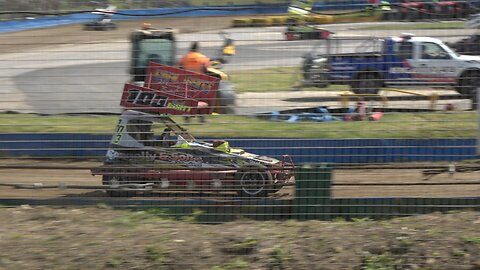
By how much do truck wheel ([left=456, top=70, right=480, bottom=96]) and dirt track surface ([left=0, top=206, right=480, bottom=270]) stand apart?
1216 mm

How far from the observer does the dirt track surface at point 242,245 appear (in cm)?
533

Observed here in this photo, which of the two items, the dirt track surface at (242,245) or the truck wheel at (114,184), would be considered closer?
the dirt track surface at (242,245)

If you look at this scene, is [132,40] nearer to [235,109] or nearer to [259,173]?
[235,109]

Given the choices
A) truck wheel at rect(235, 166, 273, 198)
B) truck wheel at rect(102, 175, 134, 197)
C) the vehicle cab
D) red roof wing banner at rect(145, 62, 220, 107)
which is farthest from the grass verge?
truck wheel at rect(102, 175, 134, 197)

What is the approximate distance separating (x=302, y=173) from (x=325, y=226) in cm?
54

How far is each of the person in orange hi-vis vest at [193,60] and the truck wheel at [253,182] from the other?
4.08 ft

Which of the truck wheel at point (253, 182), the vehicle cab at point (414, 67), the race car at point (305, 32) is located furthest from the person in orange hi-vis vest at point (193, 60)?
the vehicle cab at point (414, 67)

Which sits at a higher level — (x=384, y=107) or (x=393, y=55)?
(x=393, y=55)

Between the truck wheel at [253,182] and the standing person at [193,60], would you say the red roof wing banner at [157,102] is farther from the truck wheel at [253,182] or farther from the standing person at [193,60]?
the truck wheel at [253,182]

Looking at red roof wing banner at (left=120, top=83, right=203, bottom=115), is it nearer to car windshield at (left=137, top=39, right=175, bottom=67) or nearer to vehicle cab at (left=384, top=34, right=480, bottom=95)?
car windshield at (left=137, top=39, right=175, bottom=67)

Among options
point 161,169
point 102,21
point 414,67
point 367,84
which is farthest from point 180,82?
point 414,67

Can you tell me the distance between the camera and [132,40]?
6.21 metres

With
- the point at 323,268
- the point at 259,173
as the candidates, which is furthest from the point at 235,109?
the point at 323,268

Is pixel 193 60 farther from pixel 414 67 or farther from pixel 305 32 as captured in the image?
pixel 414 67
